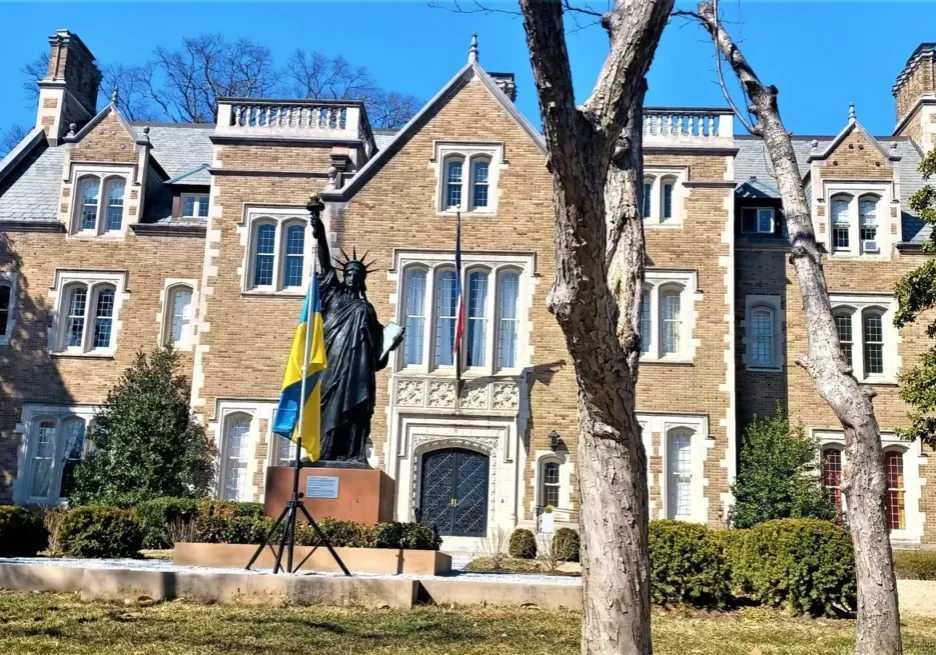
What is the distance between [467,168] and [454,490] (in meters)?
8.42

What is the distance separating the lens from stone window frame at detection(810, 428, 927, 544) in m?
25.8

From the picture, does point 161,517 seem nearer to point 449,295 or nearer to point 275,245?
point 275,245

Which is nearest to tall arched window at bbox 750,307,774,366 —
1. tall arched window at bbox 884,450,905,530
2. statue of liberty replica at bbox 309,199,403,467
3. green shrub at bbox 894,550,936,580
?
tall arched window at bbox 884,450,905,530

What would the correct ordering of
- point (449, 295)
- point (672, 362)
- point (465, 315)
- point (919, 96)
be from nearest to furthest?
point (465, 315) < point (672, 362) < point (449, 295) < point (919, 96)

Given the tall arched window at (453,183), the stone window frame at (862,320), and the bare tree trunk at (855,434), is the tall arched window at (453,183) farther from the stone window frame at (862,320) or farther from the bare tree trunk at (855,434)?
the bare tree trunk at (855,434)

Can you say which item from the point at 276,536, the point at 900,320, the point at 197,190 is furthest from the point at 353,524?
the point at 197,190

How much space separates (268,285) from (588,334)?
73.6 feet

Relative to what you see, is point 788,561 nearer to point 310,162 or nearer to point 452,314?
point 452,314

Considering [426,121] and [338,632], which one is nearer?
[338,632]

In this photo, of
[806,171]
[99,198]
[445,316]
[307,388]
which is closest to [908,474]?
[806,171]

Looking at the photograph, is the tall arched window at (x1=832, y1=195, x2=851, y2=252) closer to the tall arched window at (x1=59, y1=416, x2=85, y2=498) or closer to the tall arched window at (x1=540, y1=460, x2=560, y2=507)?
the tall arched window at (x1=540, y1=460, x2=560, y2=507)

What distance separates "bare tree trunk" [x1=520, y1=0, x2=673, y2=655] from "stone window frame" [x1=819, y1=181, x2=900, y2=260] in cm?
2319

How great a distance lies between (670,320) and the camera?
26531mm

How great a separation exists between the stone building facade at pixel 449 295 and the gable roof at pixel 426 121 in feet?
0.21
